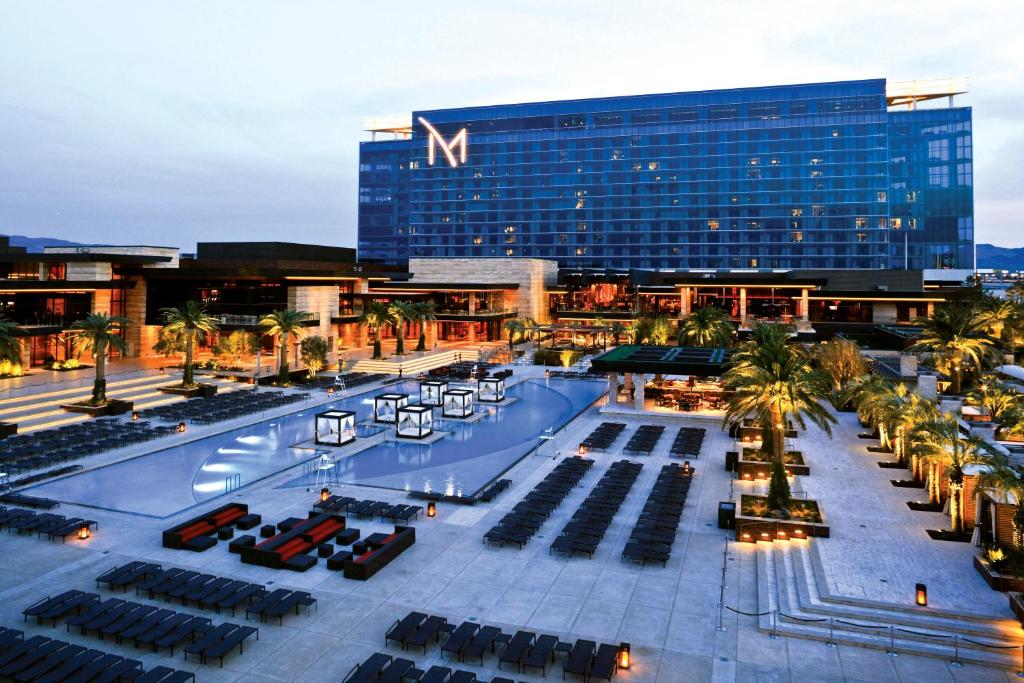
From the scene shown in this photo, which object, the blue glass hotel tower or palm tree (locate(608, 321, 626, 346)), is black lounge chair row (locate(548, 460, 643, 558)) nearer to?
palm tree (locate(608, 321, 626, 346))

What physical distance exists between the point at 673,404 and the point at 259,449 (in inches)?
1138

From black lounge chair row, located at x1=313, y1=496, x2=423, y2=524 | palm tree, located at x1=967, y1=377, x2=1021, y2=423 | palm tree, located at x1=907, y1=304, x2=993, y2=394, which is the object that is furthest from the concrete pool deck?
palm tree, located at x1=907, y1=304, x2=993, y2=394

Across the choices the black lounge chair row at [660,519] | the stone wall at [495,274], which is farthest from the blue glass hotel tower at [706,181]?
the black lounge chair row at [660,519]

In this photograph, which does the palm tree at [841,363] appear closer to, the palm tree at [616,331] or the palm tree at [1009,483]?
the palm tree at [1009,483]

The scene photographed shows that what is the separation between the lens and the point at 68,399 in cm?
4819

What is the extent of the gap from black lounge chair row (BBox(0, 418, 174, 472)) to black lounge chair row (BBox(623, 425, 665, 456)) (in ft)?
90.0

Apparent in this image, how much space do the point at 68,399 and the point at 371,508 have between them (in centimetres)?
3384

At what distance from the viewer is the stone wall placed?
97.9m

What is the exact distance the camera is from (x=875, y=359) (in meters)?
58.8

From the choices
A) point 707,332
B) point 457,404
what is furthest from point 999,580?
point 707,332

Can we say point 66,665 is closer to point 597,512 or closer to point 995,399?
point 597,512

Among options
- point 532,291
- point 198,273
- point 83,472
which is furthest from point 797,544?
point 532,291

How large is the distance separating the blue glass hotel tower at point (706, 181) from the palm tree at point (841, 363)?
9020cm

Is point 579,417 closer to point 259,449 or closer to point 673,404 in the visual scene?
point 673,404
